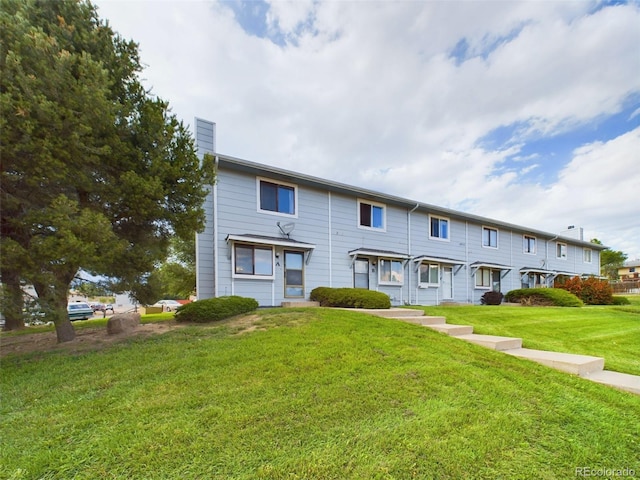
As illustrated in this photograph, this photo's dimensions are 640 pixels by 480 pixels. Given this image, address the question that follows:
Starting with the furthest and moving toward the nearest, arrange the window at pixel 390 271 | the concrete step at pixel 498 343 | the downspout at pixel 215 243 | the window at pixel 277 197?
the window at pixel 390 271, the window at pixel 277 197, the downspout at pixel 215 243, the concrete step at pixel 498 343

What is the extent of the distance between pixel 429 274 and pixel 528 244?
34.8 feet

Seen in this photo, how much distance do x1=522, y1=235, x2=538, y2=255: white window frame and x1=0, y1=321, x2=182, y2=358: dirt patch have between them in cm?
2220

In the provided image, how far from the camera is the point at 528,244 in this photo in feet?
68.9

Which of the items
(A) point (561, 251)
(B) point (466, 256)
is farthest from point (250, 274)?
(A) point (561, 251)

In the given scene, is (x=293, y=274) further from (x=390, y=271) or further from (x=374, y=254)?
(x=390, y=271)

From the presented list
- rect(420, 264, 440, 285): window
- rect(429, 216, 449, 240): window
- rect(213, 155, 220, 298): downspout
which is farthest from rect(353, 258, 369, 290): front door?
rect(213, 155, 220, 298): downspout

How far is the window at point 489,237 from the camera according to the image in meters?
18.4

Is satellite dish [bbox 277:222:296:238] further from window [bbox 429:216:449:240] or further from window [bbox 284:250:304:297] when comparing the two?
window [bbox 429:216:449:240]

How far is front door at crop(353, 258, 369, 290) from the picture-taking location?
13016 mm

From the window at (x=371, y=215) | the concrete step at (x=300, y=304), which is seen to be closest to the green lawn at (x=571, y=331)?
the concrete step at (x=300, y=304)

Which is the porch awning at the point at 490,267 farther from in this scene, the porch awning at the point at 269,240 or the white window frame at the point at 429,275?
the porch awning at the point at 269,240

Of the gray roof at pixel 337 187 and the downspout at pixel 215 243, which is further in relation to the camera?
the gray roof at pixel 337 187

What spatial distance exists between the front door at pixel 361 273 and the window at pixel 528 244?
14.0 metres

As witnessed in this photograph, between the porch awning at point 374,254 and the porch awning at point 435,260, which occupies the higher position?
the porch awning at point 374,254
